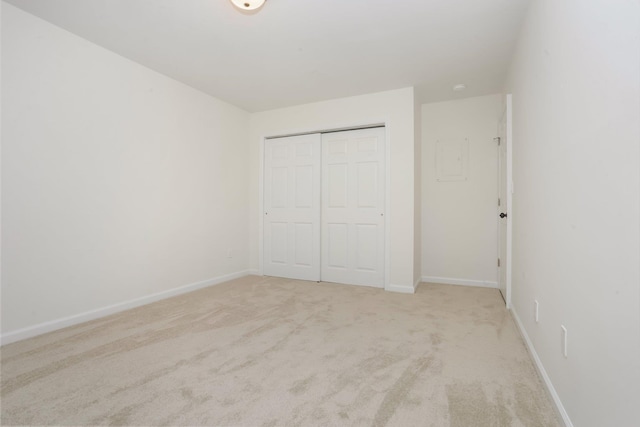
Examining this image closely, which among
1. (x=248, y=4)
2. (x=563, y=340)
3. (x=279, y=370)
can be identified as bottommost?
(x=279, y=370)

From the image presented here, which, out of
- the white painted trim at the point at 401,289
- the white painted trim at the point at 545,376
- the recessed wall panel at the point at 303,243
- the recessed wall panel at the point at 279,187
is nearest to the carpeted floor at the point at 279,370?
the white painted trim at the point at 545,376

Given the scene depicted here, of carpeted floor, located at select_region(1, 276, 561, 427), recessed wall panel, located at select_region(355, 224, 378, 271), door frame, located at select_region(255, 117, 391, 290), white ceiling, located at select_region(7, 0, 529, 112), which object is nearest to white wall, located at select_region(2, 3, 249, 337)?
white ceiling, located at select_region(7, 0, 529, 112)

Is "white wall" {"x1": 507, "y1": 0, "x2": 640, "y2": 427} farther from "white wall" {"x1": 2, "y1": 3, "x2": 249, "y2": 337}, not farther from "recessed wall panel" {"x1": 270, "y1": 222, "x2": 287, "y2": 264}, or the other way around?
"white wall" {"x1": 2, "y1": 3, "x2": 249, "y2": 337}

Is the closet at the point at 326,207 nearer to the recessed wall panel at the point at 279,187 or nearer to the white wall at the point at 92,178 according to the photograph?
the recessed wall panel at the point at 279,187

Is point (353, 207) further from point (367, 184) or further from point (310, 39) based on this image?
point (310, 39)

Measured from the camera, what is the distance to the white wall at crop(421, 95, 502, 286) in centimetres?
375

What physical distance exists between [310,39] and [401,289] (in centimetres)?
281

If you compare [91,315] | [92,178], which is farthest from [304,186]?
[91,315]

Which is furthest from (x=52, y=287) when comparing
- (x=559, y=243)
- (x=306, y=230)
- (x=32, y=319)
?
(x=559, y=243)

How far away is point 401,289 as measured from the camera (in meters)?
3.52

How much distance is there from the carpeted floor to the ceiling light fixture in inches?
92.5

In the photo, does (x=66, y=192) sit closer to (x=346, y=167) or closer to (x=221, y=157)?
(x=221, y=157)

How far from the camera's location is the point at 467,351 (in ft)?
6.54

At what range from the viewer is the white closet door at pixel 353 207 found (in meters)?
3.77
